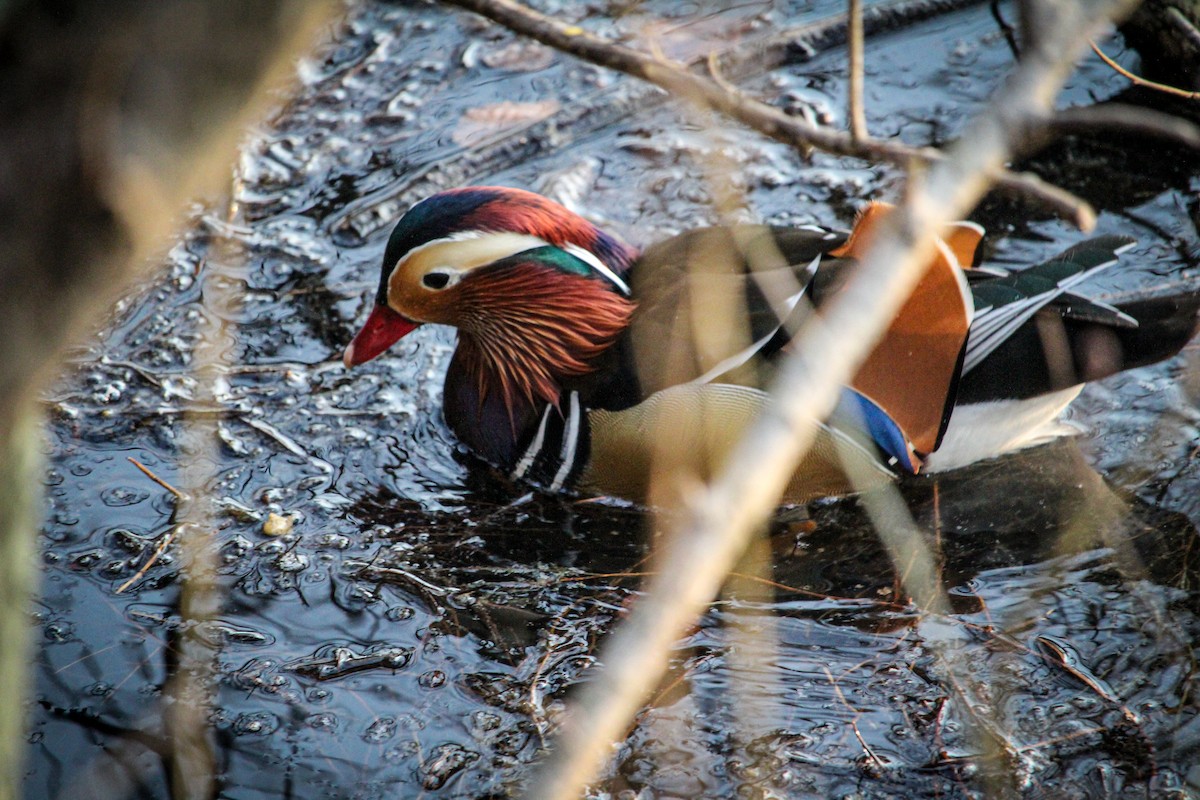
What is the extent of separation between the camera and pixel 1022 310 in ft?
9.29

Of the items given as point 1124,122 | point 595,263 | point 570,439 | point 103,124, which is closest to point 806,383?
point 1124,122

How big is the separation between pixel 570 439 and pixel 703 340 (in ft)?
1.79

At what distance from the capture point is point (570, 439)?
3.07 m

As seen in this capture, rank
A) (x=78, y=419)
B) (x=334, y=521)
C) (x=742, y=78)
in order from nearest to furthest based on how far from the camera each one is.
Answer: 1. (x=334, y=521)
2. (x=78, y=419)
3. (x=742, y=78)

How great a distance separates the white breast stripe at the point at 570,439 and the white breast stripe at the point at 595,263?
1.18 feet

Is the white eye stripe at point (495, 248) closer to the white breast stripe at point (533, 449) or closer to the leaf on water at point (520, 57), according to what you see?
the white breast stripe at point (533, 449)

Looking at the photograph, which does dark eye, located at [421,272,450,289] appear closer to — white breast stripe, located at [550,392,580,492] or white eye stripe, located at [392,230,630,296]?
white eye stripe, located at [392,230,630,296]

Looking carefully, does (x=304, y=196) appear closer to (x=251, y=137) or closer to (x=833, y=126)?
(x=251, y=137)

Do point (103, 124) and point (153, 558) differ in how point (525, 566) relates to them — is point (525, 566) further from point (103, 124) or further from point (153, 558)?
point (103, 124)

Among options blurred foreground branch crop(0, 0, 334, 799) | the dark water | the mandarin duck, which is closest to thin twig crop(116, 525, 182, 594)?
the dark water

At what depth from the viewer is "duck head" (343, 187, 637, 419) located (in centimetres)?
299

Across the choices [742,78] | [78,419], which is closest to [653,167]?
[742,78]

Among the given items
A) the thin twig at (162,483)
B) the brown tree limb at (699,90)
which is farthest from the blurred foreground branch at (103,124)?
the thin twig at (162,483)

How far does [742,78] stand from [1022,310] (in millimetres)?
2173
